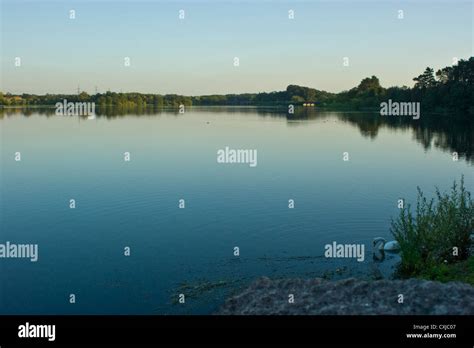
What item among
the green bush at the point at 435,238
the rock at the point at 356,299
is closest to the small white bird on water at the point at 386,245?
the green bush at the point at 435,238

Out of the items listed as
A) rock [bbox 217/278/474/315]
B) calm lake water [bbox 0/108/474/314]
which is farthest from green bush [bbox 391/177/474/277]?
rock [bbox 217/278/474/315]

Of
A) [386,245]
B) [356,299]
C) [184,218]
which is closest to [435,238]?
[386,245]

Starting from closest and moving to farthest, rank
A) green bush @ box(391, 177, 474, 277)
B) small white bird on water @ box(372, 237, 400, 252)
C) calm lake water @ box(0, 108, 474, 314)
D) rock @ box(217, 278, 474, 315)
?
rock @ box(217, 278, 474, 315) < green bush @ box(391, 177, 474, 277) < calm lake water @ box(0, 108, 474, 314) < small white bird on water @ box(372, 237, 400, 252)

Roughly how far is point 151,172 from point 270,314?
2549cm

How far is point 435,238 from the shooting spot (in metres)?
15.0

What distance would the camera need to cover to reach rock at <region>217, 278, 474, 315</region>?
10344mm

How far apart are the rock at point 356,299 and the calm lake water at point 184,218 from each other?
1.81m

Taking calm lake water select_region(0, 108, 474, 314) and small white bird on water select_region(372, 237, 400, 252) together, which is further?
small white bird on water select_region(372, 237, 400, 252)

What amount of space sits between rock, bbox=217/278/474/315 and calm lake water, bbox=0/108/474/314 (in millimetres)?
1812

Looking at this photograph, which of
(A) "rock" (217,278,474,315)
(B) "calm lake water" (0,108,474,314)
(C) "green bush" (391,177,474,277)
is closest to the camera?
(A) "rock" (217,278,474,315)

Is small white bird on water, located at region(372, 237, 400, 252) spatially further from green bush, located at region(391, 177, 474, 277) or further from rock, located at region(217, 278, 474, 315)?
rock, located at region(217, 278, 474, 315)

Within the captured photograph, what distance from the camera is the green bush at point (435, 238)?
1472 centimetres
